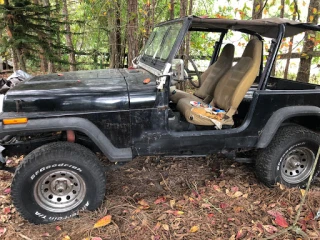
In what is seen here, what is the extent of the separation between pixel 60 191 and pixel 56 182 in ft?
0.33

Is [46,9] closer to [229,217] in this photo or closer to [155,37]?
[155,37]

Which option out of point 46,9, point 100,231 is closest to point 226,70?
point 100,231

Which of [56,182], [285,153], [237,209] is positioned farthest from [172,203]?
[285,153]

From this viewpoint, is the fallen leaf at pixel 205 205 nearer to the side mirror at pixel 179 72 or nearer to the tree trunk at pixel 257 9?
the side mirror at pixel 179 72

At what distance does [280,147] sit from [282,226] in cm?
88

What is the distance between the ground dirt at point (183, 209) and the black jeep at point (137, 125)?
0.20m

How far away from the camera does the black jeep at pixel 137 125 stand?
2.44 m

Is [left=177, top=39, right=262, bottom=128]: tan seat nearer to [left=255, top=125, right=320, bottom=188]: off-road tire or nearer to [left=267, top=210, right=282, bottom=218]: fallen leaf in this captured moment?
[left=255, top=125, right=320, bottom=188]: off-road tire

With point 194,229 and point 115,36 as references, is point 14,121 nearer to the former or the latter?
point 194,229

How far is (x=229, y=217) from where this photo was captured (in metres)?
2.69

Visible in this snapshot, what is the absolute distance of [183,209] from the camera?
281 cm

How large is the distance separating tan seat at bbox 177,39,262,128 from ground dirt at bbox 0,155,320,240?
2.72ft

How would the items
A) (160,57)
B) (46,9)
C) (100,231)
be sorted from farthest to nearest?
(46,9), (160,57), (100,231)

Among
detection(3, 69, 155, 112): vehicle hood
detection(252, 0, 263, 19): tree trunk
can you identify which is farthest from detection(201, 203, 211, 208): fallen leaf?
detection(252, 0, 263, 19): tree trunk
